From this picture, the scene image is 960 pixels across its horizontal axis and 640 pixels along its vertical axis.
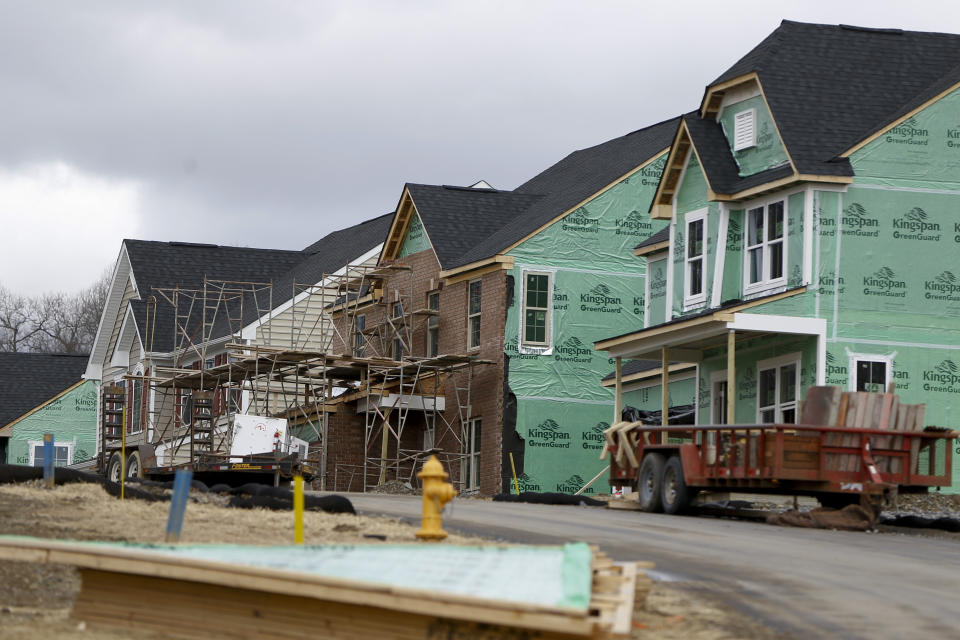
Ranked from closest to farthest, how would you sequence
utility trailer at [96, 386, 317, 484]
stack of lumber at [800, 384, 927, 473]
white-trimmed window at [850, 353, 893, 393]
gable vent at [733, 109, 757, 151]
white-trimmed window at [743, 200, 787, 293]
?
stack of lumber at [800, 384, 927, 473]
white-trimmed window at [850, 353, 893, 393]
white-trimmed window at [743, 200, 787, 293]
gable vent at [733, 109, 757, 151]
utility trailer at [96, 386, 317, 484]

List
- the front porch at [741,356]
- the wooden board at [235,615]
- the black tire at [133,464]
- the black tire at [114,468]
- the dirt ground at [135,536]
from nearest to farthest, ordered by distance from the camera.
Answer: the wooden board at [235,615] < the dirt ground at [135,536] < the front porch at [741,356] < the black tire at [114,468] < the black tire at [133,464]

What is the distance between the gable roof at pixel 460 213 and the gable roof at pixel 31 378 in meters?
26.6

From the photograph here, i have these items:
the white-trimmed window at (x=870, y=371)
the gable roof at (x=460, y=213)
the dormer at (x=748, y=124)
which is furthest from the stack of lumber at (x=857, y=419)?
the gable roof at (x=460, y=213)

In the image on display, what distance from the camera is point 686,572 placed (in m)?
15.0

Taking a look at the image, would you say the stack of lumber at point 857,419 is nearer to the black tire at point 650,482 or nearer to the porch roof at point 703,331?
the black tire at point 650,482

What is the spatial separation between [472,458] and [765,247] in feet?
41.1

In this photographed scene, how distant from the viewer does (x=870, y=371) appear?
94.1ft

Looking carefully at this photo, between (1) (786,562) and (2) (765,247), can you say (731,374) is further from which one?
(1) (786,562)

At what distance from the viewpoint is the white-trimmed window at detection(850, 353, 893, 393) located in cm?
2856

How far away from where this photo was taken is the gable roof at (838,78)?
29.4 meters

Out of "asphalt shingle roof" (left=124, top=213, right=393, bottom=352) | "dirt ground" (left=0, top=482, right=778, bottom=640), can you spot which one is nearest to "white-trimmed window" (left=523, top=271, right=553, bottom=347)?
"asphalt shingle roof" (left=124, top=213, right=393, bottom=352)

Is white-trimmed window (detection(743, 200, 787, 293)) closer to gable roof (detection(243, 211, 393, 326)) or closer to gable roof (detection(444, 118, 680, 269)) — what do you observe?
gable roof (detection(444, 118, 680, 269))

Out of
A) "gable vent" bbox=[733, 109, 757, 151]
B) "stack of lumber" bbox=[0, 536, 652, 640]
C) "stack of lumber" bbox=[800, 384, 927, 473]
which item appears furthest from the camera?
"gable vent" bbox=[733, 109, 757, 151]

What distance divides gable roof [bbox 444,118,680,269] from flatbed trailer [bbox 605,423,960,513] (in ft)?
52.5
